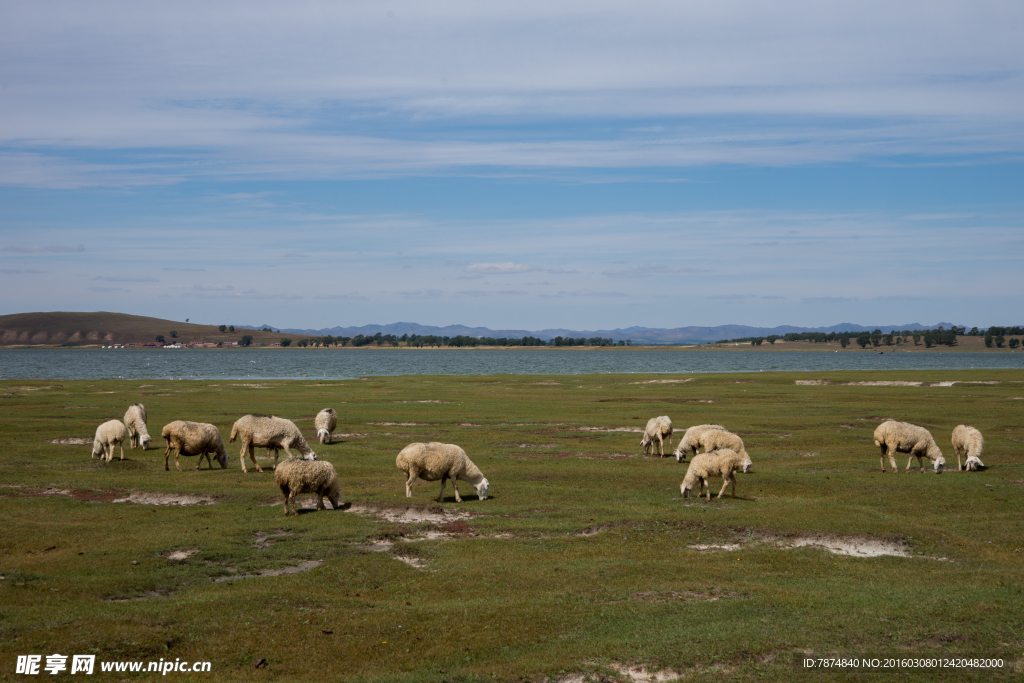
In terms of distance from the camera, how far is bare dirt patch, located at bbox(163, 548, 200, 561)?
16516mm

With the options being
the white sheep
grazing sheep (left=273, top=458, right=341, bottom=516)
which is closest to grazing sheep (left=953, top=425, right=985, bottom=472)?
the white sheep

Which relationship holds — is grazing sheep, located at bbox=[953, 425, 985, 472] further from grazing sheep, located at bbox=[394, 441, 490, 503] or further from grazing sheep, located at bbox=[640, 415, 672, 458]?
grazing sheep, located at bbox=[394, 441, 490, 503]

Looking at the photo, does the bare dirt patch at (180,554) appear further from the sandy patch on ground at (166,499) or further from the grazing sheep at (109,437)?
the grazing sheep at (109,437)

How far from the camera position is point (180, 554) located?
55.0ft

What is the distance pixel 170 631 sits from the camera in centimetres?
1222

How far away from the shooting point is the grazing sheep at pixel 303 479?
20.4 m

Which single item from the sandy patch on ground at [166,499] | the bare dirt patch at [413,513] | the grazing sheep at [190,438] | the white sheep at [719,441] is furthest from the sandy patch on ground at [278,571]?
the white sheep at [719,441]

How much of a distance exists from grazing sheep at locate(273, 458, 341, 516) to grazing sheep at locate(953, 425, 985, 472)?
77.1ft

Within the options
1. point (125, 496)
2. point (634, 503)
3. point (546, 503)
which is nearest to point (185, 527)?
point (125, 496)

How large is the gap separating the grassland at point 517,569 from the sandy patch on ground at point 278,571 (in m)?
0.14

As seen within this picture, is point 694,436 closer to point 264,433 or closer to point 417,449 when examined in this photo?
point 417,449

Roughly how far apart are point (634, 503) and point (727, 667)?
38.9 feet

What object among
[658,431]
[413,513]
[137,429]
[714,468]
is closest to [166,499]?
[413,513]

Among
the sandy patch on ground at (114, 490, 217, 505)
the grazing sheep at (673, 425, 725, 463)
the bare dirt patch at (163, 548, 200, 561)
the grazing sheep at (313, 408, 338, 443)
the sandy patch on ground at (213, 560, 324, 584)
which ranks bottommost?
the sandy patch on ground at (114, 490, 217, 505)
